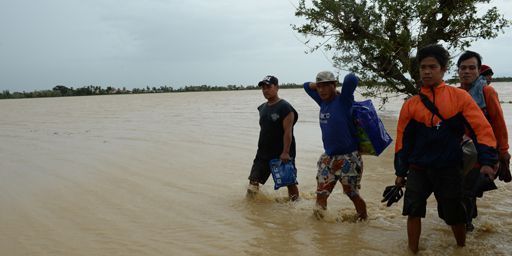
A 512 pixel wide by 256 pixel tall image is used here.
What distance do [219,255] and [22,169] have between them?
5.52 meters

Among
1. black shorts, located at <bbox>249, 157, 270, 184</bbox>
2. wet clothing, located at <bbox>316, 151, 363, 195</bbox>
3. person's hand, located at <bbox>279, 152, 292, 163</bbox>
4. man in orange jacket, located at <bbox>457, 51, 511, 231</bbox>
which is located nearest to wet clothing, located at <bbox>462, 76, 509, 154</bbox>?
man in orange jacket, located at <bbox>457, 51, 511, 231</bbox>

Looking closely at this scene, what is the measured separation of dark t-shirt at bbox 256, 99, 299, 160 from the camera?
18.4ft

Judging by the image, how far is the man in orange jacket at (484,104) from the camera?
3.83 meters

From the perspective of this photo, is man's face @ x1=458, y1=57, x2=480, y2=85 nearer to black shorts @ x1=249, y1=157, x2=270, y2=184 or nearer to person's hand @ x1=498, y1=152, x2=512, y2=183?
person's hand @ x1=498, y1=152, x2=512, y2=183

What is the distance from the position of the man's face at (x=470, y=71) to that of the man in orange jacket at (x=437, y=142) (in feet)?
2.16

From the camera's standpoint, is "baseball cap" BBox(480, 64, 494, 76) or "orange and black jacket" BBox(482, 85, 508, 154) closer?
"orange and black jacket" BBox(482, 85, 508, 154)

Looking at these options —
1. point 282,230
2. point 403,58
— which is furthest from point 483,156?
point 403,58

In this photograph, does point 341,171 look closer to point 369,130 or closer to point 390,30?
point 369,130

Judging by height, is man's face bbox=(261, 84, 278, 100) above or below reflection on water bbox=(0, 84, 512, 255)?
above

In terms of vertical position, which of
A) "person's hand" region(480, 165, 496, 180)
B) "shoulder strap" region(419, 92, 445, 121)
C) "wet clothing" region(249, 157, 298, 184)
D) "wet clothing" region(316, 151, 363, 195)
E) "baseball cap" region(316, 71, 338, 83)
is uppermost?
"baseball cap" region(316, 71, 338, 83)

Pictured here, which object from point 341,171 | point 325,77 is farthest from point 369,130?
point 325,77

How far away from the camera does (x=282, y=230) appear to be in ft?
15.0

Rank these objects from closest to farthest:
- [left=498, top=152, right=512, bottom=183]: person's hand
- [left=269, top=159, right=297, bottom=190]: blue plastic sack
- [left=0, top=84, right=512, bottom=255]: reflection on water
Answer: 1. [left=498, top=152, right=512, bottom=183]: person's hand
2. [left=0, top=84, right=512, bottom=255]: reflection on water
3. [left=269, top=159, right=297, bottom=190]: blue plastic sack

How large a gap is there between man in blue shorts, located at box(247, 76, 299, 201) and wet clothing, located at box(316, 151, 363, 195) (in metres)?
0.90
